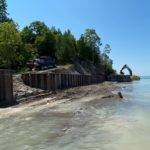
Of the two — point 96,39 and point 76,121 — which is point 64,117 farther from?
point 96,39

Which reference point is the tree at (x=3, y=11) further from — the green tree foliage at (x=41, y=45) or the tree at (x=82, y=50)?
the tree at (x=82, y=50)

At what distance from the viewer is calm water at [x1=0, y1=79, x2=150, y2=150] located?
14883mm

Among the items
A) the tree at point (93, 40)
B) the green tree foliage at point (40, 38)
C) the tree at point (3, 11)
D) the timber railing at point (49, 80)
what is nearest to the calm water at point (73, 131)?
the timber railing at point (49, 80)

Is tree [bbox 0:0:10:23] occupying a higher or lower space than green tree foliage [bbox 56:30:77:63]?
higher

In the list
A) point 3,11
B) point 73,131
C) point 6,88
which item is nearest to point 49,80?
point 6,88

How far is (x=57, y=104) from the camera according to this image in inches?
1209

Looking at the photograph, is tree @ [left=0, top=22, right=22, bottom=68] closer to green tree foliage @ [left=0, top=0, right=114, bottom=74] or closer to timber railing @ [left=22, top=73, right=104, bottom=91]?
green tree foliage @ [left=0, top=0, right=114, bottom=74]

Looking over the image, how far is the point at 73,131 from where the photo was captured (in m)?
17.8

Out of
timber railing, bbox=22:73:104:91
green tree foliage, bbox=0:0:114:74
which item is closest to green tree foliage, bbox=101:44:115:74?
green tree foliage, bbox=0:0:114:74

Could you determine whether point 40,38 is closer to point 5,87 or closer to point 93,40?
point 93,40

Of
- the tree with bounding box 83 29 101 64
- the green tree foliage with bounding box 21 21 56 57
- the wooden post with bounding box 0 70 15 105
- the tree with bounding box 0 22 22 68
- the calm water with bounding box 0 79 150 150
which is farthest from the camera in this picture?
the tree with bounding box 83 29 101 64

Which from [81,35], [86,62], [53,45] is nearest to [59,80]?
[53,45]

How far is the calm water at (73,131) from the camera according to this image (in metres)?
14.9

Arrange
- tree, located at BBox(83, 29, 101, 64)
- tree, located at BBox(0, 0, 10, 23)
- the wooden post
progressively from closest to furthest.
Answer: the wooden post
tree, located at BBox(0, 0, 10, 23)
tree, located at BBox(83, 29, 101, 64)
